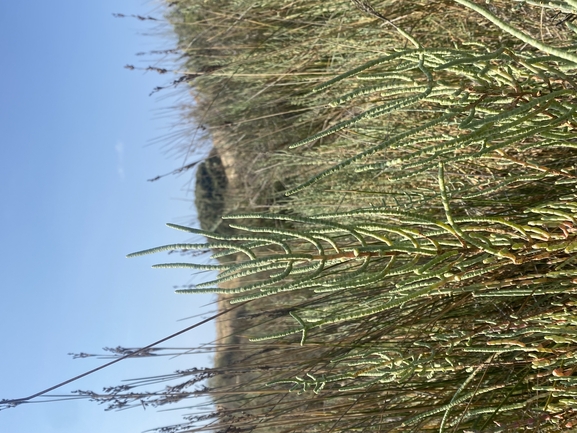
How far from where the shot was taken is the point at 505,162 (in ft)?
5.55

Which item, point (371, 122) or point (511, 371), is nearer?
point (511, 371)

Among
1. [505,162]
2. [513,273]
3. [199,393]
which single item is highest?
[505,162]

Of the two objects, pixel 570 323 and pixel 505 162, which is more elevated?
pixel 505 162

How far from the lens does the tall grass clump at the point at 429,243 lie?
3.49ft

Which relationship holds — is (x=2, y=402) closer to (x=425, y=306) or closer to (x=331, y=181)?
(x=425, y=306)

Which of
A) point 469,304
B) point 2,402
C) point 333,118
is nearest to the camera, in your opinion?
point 2,402

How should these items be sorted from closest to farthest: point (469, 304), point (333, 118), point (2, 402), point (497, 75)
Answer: point (497, 75) → point (2, 402) → point (469, 304) → point (333, 118)

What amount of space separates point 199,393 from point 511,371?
109 cm

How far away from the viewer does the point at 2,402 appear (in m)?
1.43

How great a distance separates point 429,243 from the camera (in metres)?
1.29

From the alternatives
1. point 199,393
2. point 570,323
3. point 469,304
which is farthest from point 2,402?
point 570,323

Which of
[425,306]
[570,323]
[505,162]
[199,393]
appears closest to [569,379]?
[570,323]

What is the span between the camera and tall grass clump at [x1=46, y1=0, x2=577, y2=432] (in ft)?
3.49

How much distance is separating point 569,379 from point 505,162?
0.71 m
